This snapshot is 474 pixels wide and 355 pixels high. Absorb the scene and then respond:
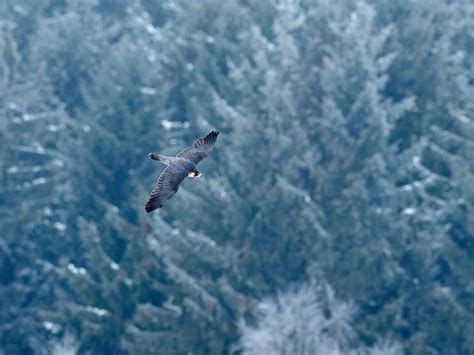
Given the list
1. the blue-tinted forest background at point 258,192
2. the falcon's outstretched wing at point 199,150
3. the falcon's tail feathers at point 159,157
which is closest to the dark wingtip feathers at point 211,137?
the falcon's outstretched wing at point 199,150

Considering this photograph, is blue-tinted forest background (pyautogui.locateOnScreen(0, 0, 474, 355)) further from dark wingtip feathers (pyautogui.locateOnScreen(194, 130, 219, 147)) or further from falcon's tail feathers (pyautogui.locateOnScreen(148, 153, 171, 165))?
falcon's tail feathers (pyautogui.locateOnScreen(148, 153, 171, 165))

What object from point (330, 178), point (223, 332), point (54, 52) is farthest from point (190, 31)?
point (223, 332)

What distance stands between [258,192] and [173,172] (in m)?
18.2

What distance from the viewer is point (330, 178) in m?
27.0

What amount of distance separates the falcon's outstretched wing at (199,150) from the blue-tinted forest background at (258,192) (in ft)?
44.7

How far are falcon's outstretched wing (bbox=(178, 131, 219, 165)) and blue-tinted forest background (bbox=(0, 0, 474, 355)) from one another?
44.7 feet

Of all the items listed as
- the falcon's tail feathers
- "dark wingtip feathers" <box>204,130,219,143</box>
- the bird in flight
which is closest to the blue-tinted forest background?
"dark wingtip feathers" <box>204,130,219,143</box>

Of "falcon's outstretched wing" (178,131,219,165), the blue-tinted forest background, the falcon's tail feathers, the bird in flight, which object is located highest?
the falcon's tail feathers

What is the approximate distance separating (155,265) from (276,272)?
3.29 metres

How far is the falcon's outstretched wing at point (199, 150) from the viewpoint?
30.2 ft

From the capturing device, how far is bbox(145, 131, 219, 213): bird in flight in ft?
27.8

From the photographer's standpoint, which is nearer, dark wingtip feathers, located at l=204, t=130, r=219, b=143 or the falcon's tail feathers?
the falcon's tail feathers

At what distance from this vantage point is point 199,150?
9.45m

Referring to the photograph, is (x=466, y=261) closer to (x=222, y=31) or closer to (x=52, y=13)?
(x=222, y=31)
